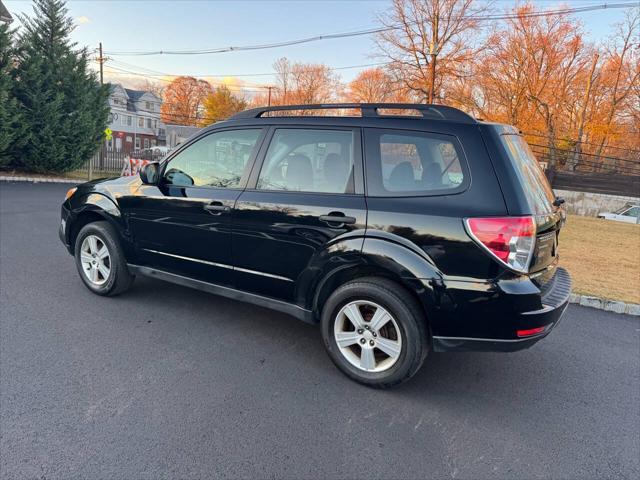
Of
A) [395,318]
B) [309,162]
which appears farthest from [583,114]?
[395,318]

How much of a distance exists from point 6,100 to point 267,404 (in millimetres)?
15915

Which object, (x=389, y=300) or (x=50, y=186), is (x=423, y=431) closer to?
(x=389, y=300)

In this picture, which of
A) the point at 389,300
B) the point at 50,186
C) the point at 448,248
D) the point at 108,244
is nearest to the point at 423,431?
the point at 389,300

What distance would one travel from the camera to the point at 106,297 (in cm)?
433

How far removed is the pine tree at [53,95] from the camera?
47.9 feet

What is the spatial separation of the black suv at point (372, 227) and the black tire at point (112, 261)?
457mm

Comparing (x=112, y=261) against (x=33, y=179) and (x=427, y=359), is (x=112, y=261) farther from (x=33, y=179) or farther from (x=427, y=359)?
(x=33, y=179)

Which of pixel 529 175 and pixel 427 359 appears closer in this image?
pixel 529 175


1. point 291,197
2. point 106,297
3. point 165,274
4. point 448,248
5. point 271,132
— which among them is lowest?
point 106,297

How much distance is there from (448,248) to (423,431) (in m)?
1.13

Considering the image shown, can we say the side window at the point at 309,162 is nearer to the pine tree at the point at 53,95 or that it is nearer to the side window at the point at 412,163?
the side window at the point at 412,163

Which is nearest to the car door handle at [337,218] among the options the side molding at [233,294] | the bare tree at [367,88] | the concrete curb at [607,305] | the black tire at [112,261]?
the side molding at [233,294]

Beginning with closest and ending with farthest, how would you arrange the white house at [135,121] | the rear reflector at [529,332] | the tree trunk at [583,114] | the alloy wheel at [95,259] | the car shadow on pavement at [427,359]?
1. the rear reflector at [529,332]
2. the car shadow on pavement at [427,359]
3. the alloy wheel at [95,259]
4. the tree trunk at [583,114]
5. the white house at [135,121]

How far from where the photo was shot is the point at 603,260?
7.70 metres
